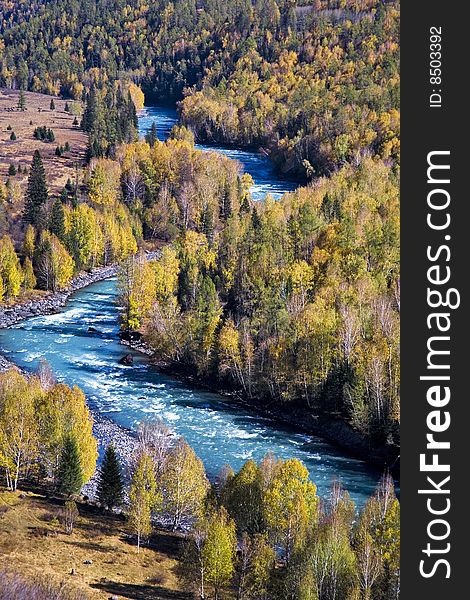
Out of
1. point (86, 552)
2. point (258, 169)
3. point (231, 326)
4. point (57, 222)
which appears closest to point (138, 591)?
point (86, 552)

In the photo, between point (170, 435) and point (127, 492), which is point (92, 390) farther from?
point (127, 492)

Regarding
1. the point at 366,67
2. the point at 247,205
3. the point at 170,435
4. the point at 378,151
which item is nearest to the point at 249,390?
the point at 170,435

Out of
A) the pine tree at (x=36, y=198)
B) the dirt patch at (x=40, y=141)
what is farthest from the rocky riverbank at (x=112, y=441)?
the dirt patch at (x=40, y=141)

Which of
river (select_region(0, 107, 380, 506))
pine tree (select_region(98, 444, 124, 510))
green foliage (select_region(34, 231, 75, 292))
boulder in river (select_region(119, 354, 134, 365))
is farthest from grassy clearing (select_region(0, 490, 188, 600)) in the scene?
green foliage (select_region(34, 231, 75, 292))

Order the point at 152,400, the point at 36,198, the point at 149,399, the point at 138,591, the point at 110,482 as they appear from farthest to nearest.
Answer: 1. the point at 36,198
2. the point at 149,399
3. the point at 152,400
4. the point at 110,482
5. the point at 138,591

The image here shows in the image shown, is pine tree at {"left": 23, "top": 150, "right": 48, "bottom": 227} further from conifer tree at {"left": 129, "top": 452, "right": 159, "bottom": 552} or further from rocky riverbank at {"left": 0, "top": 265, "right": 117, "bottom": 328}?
conifer tree at {"left": 129, "top": 452, "right": 159, "bottom": 552}

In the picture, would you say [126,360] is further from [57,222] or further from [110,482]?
[57,222]
